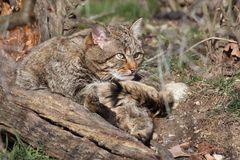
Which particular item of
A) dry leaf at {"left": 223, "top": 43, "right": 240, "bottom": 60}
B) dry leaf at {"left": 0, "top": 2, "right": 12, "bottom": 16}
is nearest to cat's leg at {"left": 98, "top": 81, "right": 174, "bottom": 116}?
dry leaf at {"left": 223, "top": 43, "right": 240, "bottom": 60}

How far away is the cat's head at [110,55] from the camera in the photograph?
19.1 ft

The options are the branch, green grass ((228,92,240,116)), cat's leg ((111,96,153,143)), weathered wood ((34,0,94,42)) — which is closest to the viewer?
the branch

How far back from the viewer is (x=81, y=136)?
503 cm

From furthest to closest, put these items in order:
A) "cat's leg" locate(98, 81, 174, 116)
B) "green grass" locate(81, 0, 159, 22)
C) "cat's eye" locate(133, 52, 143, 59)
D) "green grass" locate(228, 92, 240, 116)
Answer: "green grass" locate(81, 0, 159, 22)
"cat's eye" locate(133, 52, 143, 59)
"green grass" locate(228, 92, 240, 116)
"cat's leg" locate(98, 81, 174, 116)

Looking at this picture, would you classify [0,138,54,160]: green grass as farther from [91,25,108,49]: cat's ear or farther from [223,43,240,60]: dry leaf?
[223,43,240,60]: dry leaf

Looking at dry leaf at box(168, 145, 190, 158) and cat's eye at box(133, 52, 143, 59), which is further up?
cat's eye at box(133, 52, 143, 59)

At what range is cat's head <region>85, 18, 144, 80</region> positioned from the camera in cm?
582

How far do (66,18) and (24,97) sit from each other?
159 centimetres

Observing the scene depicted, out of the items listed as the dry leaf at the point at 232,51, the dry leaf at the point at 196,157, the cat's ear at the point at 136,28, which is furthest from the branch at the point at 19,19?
the dry leaf at the point at 232,51

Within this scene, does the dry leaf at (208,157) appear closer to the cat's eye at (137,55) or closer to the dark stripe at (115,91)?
the dark stripe at (115,91)

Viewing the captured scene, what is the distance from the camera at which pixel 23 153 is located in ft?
16.8

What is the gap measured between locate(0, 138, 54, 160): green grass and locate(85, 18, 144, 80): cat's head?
1.01 metres

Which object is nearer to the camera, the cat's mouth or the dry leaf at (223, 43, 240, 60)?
the cat's mouth

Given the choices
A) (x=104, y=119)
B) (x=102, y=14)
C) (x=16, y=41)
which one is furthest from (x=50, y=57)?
(x=102, y=14)
